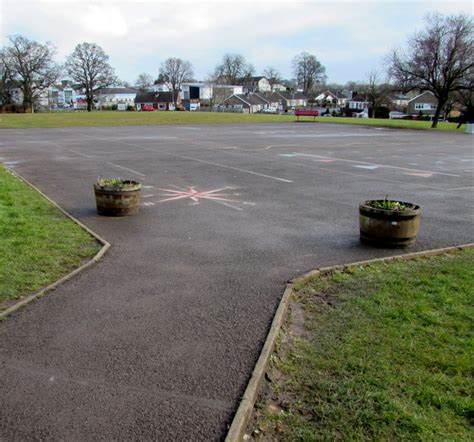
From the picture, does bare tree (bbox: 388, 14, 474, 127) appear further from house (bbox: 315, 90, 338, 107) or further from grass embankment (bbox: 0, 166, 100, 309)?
→ house (bbox: 315, 90, 338, 107)

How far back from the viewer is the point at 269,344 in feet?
13.3

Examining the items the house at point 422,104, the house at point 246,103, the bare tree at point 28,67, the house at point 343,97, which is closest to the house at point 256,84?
the house at point 246,103

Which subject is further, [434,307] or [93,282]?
[93,282]

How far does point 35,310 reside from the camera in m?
4.76

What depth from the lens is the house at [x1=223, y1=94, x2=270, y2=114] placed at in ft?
382

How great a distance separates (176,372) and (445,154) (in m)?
21.9

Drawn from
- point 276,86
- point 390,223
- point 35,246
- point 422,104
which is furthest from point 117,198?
point 276,86

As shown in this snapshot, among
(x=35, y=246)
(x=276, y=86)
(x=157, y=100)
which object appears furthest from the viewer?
(x=276, y=86)

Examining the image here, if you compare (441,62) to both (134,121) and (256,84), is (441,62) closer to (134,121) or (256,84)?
(134,121)

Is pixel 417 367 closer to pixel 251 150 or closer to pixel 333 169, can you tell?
pixel 333 169

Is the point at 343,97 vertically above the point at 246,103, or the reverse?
the point at 343,97

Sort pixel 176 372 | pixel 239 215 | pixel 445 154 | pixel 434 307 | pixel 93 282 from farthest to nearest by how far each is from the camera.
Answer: pixel 445 154 < pixel 239 215 < pixel 93 282 < pixel 434 307 < pixel 176 372

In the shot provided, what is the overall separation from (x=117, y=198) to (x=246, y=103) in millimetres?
113966

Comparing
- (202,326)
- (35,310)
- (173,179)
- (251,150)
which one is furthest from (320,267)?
(251,150)
